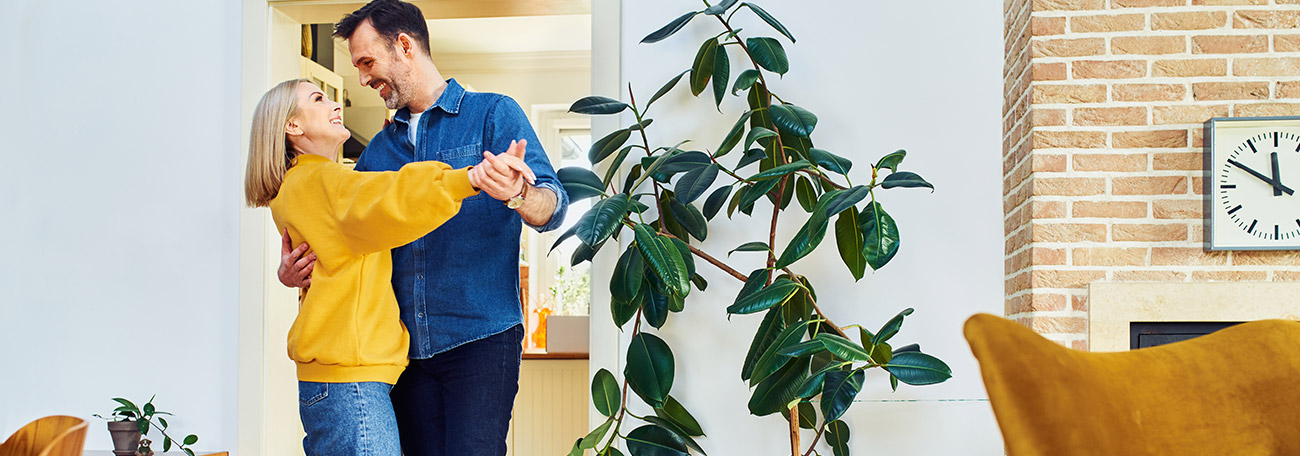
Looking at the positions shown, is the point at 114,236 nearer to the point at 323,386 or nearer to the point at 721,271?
the point at 323,386

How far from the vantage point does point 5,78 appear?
326cm

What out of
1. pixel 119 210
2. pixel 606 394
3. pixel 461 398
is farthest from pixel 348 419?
pixel 119 210

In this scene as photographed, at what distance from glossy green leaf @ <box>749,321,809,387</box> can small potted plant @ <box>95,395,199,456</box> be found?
1.86m

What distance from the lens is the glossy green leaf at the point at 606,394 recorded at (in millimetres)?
2461

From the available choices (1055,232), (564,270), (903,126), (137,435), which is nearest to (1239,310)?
(1055,232)

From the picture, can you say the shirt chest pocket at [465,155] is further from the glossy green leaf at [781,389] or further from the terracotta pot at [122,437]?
the terracotta pot at [122,437]

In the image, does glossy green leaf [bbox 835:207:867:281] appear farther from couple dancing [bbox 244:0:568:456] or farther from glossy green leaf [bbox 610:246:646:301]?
couple dancing [bbox 244:0:568:456]

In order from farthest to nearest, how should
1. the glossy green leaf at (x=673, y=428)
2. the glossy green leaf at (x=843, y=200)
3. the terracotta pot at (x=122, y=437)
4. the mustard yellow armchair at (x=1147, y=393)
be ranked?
1. the terracotta pot at (x=122, y=437)
2. the glossy green leaf at (x=673, y=428)
3. the glossy green leaf at (x=843, y=200)
4. the mustard yellow armchair at (x=1147, y=393)

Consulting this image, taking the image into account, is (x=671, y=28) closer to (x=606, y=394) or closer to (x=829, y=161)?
(x=829, y=161)

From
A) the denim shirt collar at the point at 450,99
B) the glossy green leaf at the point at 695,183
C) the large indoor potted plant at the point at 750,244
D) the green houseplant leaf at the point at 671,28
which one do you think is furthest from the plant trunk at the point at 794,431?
the denim shirt collar at the point at 450,99

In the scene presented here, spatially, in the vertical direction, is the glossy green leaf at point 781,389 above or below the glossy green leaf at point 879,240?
below

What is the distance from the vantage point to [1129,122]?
245 cm

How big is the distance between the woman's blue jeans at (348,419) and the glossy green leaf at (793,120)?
3.89ft

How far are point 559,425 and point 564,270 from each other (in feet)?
4.46
